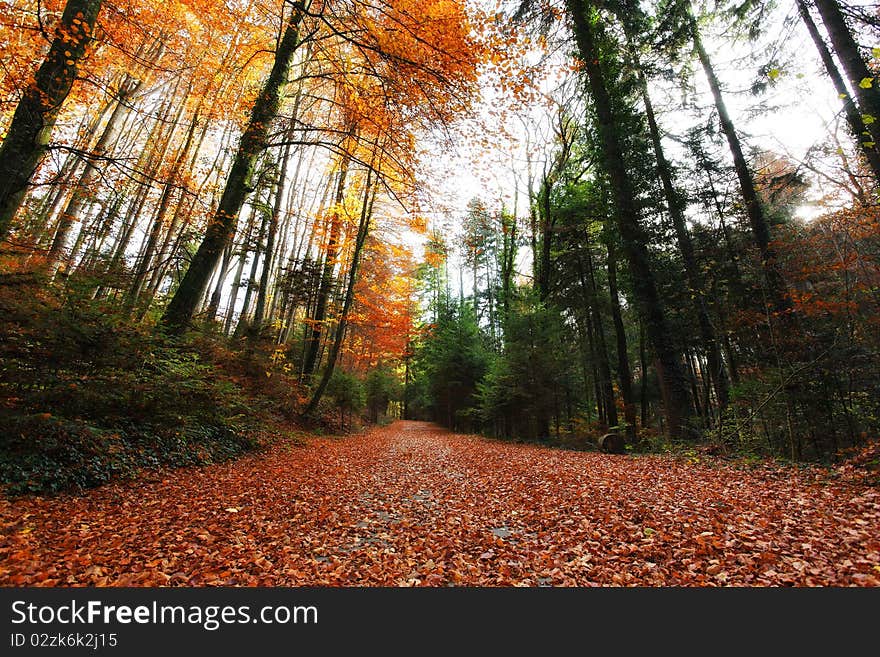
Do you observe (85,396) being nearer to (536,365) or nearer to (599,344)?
(536,365)

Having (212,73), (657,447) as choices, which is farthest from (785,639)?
(212,73)

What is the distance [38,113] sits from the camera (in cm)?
501

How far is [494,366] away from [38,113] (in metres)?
13.1

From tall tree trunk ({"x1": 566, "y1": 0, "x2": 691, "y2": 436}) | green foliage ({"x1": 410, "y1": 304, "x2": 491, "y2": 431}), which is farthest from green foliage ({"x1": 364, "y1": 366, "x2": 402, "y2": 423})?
tall tree trunk ({"x1": 566, "y1": 0, "x2": 691, "y2": 436})

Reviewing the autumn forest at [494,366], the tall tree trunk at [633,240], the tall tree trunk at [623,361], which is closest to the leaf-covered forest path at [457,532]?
the autumn forest at [494,366]

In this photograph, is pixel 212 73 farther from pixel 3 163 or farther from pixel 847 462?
pixel 847 462

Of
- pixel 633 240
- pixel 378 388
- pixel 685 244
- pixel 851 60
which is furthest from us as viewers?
pixel 378 388

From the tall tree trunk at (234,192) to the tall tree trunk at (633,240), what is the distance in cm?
795

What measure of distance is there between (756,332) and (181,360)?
14.4m

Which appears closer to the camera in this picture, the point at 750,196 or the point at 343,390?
the point at 750,196

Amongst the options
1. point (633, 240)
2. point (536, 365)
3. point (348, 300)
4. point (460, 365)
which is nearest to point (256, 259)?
point (348, 300)

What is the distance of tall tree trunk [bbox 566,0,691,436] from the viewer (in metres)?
8.82

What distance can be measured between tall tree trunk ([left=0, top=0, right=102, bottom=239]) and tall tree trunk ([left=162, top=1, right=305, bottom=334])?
2482 millimetres

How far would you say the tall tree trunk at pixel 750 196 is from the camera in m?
8.73
